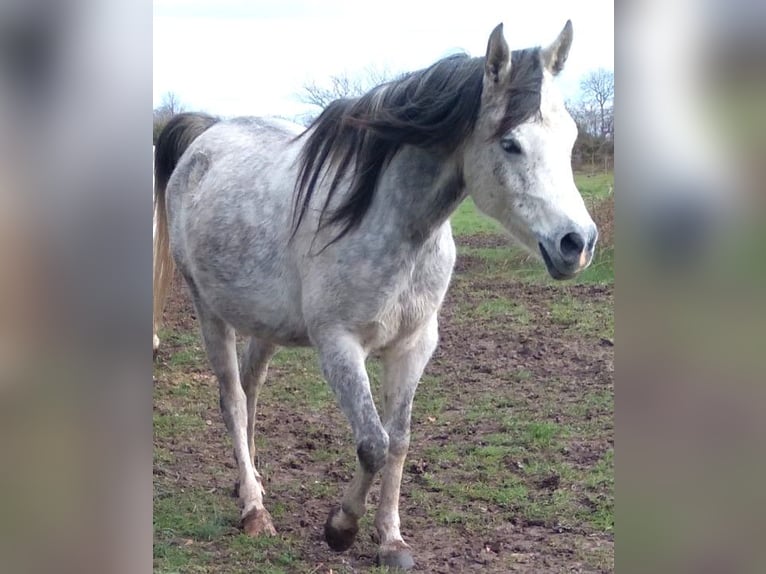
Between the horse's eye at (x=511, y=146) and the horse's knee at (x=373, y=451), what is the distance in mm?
978

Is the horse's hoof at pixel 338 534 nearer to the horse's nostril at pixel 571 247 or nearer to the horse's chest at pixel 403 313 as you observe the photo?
the horse's chest at pixel 403 313

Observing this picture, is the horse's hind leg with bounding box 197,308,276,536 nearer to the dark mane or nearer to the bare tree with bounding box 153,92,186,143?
the dark mane

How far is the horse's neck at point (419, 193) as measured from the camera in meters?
2.59

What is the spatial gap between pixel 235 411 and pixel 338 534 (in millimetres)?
779

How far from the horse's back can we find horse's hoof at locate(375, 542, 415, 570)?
2.63 ft

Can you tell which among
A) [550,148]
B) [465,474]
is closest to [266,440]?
[465,474]

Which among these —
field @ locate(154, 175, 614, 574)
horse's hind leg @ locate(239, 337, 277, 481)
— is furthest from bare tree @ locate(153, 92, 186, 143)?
horse's hind leg @ locate(239, 337, 277, 481)

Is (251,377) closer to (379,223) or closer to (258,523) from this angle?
(258,523)

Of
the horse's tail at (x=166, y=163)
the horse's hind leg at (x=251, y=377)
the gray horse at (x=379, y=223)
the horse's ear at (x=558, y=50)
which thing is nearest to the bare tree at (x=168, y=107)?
the horse's tail at (x=166, y=163)

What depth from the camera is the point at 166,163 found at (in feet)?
13.3

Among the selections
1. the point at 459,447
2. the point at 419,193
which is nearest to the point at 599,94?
the point at 459,447

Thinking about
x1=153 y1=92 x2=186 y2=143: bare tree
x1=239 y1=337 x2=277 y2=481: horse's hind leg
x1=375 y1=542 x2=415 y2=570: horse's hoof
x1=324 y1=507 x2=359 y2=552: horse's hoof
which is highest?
x1=153 y1=92 x2=186 y2=143: bare tree

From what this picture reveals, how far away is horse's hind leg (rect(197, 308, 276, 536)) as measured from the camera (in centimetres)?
319
